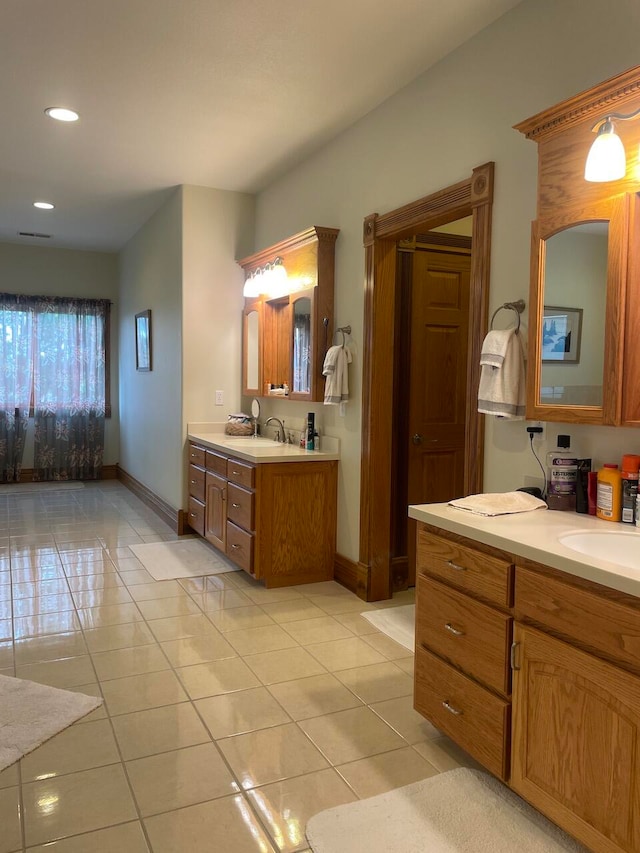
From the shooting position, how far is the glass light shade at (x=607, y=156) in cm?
185

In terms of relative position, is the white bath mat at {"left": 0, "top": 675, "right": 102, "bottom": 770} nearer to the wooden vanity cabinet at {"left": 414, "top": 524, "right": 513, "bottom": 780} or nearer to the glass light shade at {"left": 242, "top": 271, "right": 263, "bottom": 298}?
the wooden vanity cabinet at {"left": 414, "top": 524, "right": 513, "bottom": 780}

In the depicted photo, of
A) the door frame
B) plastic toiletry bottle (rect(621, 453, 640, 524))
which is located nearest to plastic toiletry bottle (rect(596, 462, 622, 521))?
plastic toiletry bottle (rect(621, 453, 640, 524))

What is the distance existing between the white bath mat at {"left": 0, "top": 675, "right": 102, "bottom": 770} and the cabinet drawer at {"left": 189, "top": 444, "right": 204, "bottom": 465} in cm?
229

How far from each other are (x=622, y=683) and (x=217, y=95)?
329cm

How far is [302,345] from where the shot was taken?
424 cm

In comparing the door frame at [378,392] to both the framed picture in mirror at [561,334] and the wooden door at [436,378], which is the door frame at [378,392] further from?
the framed picture in mirror at [561,334]

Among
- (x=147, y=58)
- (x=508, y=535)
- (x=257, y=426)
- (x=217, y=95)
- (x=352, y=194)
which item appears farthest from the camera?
(x=257, y=426)

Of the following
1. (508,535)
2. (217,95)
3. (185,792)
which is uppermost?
(217,95)

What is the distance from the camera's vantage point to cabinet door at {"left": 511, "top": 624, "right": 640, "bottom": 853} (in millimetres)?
1481

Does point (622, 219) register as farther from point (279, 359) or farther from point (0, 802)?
point (279, 359)

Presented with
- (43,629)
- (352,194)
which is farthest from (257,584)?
(352,194)

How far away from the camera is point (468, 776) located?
6.80ft

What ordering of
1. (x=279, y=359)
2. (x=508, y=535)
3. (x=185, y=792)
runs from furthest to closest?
(x=279, y=359)
(x=185, y=792)
(x=508, y=535)

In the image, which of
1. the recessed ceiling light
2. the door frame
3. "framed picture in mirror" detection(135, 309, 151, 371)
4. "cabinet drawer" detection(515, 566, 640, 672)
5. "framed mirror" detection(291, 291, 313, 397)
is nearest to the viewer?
"cabinet drawer" detection(515, 566, 640, 672)
